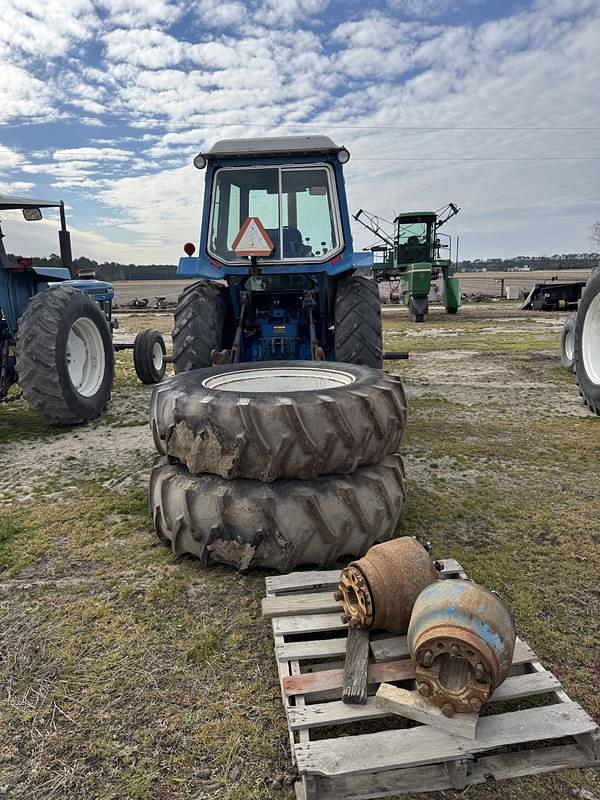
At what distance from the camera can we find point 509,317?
16922 mm

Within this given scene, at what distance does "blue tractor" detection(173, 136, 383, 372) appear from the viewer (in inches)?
192

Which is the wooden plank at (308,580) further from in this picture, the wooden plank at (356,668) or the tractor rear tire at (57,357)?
the tractor rear tire at (57,357)

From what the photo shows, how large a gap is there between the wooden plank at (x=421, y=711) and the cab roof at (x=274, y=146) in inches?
179

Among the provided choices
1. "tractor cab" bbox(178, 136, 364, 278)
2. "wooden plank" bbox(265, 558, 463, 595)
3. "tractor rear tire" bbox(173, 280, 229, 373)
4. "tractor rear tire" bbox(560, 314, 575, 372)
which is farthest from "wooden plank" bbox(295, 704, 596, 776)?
"tractor rear tire" bbox(560, 314, 575, 372)

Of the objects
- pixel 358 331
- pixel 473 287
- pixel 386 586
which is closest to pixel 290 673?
pixel 386 586

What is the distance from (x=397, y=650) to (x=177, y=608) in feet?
3.29

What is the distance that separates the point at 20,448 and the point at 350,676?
4.04 m

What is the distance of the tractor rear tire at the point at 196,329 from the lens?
15.7ft

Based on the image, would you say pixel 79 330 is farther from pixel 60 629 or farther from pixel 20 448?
pixel 60 629

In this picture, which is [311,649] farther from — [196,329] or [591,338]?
[591,338]

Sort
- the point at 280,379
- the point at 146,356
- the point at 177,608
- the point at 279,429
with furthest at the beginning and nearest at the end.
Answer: the point at 146,356, the point at 280,379, the point at 279,429, the point at 177,608

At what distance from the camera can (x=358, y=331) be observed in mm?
4820

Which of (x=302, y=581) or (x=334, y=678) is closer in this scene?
(x=334, y=678)

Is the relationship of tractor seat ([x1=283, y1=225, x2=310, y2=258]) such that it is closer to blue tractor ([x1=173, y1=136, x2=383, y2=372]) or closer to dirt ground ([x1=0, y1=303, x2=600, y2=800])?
blue tractor ([x1=173, y1=136, x2=383, y2=372])
